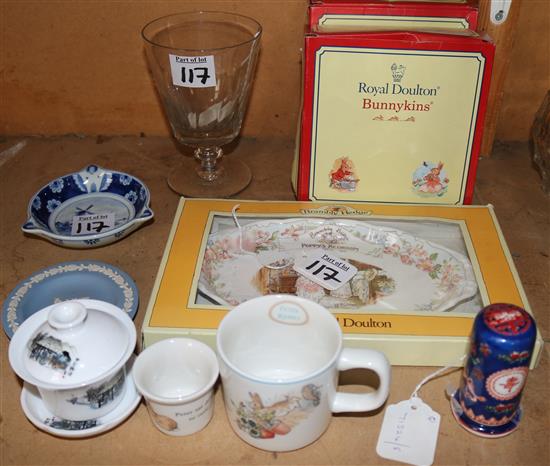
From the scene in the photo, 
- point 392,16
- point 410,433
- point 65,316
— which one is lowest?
point 410,433

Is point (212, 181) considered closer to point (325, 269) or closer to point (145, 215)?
point (145, 215)

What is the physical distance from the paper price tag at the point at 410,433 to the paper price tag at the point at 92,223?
1.43ft

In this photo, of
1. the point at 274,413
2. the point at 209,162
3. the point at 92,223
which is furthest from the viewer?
the point at 209,162

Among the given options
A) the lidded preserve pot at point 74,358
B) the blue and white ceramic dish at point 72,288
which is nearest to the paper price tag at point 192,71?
the blue and white ceramic dish at point 72,288

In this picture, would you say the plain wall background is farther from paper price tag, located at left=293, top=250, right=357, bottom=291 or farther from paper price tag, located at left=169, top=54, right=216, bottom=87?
paper price tag, located at left=293, top=250, right=357, bottom=291

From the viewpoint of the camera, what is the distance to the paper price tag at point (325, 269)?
0.74 m

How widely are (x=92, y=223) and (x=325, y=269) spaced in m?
0.32

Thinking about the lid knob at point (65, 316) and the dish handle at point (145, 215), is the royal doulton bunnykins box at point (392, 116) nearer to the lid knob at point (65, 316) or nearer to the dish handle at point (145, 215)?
the dish handle at point (145, 215)

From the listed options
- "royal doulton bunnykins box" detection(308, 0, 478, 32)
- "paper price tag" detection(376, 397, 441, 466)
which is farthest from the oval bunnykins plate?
"royal doulton bunnykins box" detection(308, 0, 478, 32)

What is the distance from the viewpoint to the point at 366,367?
0.55m

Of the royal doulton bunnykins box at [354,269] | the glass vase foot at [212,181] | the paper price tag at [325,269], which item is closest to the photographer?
the royal doulton bunnykins box at [354,269]

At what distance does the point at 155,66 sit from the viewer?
33.2 inches

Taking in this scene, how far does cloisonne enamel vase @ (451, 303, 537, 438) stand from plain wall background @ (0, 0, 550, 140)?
0.54 metres

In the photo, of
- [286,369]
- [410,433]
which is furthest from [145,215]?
[410,433]
